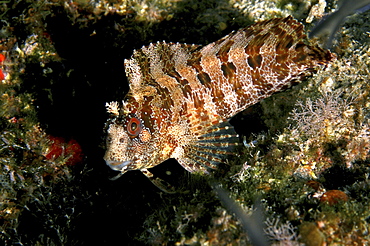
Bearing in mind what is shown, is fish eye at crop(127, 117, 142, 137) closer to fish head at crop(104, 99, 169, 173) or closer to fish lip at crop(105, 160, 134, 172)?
fish head at crop(104, 99, 169, 173)

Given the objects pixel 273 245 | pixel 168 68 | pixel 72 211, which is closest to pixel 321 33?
pixel 168 68

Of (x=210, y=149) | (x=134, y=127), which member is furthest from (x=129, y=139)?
(x=210, y=149)

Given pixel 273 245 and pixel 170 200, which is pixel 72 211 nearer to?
pixel 170 200

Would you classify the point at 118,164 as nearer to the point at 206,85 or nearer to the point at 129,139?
the point at 129,139

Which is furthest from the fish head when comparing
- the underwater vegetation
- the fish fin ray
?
the underwater vegetation

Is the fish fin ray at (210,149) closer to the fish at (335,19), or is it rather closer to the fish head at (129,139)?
the fish head at (129,139)

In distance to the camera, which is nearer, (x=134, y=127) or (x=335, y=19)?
(x=134, y=127)

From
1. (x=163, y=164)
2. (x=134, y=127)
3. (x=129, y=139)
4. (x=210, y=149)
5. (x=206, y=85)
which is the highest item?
(x=206, y=85)
